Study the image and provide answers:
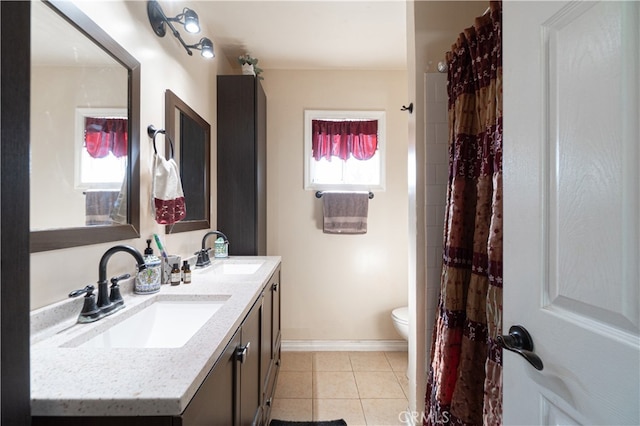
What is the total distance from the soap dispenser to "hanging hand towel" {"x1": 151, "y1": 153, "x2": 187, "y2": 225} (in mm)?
238

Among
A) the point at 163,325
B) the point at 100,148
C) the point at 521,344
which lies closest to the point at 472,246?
the point at 521,344

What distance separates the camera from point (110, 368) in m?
0.58

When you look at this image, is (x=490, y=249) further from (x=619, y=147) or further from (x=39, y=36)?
(x=39, y=36)

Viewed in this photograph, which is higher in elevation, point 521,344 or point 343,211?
point 343,211

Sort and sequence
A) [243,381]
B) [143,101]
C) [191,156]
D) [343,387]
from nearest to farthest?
[243,381]
[143,101]
[191,156]
[343,387]

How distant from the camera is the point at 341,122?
257 centimetres

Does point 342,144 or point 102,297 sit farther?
point 342,144

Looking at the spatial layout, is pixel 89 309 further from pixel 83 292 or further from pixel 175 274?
pixel 175 274

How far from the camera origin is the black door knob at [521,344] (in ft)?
2.08

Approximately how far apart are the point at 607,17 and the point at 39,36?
1362 millimetres

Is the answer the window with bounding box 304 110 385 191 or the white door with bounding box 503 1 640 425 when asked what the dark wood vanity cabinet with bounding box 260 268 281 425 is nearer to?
the white door with bounding box 503 1 640 425

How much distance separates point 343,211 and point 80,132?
1.88 metres

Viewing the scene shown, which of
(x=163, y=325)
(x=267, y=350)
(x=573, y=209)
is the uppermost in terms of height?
(x=573, y=209)

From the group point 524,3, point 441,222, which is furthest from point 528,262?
point 441,222
